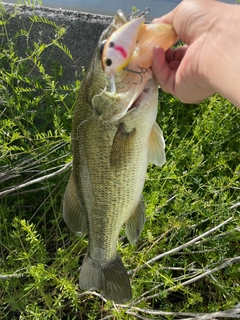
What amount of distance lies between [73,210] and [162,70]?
28.9 inches

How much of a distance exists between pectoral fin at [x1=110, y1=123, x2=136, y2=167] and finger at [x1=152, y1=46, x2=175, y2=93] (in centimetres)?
23

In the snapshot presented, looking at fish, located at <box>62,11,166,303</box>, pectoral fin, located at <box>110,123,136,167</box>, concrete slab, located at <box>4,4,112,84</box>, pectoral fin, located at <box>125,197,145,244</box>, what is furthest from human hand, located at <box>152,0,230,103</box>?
concrete slab, located at <box>4,4,112,84</box>

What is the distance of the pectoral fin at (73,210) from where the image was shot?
5.65ft

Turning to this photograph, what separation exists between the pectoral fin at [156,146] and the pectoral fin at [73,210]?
0.39m

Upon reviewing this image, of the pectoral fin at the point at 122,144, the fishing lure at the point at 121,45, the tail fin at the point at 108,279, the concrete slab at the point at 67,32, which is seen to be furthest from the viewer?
the concrete slab at the point at 67,32

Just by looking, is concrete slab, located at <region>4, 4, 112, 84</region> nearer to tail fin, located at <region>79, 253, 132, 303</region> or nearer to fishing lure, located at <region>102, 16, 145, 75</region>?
tail fin, located at <region>79, 253, 132, 303</region>

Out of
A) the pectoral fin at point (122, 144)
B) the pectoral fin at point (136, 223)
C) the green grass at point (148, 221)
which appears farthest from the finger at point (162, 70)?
the green grass at point (148, 221)

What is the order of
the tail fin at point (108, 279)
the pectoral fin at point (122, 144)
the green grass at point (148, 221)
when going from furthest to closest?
the green grass at point (148, 221), the tail fin at point (108, 279), the pectoral fin at point (122, 144)

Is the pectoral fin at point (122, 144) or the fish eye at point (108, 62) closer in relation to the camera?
the fish eye at point (108, 62)

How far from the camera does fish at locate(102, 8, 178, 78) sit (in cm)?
117

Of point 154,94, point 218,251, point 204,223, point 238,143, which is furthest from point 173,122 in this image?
point 154,94

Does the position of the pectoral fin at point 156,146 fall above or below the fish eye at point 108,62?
below

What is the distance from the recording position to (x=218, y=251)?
229 centimetres

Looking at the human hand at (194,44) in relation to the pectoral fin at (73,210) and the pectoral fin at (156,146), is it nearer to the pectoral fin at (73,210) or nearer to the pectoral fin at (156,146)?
the pectoral fin at (156,146)
